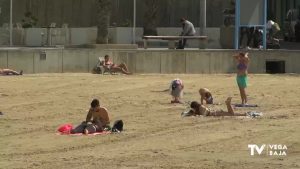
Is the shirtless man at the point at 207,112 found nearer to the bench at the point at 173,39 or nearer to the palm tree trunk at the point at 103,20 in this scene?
the bench at the point at 173,39

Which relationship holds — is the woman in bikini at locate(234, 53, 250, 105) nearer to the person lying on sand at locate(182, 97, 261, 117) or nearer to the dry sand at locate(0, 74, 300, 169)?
the dry sand at locate(0, 74, 300, 169)

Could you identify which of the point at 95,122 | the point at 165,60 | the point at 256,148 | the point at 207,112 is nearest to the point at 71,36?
the point at 165,60

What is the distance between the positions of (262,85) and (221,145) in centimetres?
1191

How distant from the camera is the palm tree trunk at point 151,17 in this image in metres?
34.2

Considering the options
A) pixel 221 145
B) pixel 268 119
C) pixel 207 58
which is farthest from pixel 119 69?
pixel 221 145

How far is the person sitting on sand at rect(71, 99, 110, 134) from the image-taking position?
13.9 metres

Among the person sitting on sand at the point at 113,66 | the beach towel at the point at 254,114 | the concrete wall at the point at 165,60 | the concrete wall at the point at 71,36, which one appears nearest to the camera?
the beach towel at the point at 254,114

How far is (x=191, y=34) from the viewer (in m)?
30.0

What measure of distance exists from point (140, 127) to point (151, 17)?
67.4ft

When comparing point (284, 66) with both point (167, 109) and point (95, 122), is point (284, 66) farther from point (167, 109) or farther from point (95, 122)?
point (95, 122)

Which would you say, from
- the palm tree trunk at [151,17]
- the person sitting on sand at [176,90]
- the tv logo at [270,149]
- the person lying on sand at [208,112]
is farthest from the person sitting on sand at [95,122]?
the palm tree trunk at [151,17]

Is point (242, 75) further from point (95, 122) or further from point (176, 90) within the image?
point (95, 122)

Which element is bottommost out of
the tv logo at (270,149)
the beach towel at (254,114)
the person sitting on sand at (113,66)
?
the tv logo at (270,149)

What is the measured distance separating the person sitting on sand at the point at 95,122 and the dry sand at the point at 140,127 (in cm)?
38
